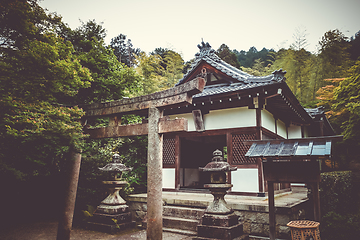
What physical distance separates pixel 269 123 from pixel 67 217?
27.6 feet

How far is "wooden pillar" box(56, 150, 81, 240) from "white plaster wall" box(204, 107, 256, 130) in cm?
561

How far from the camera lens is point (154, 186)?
Answer: 4953 millimetres

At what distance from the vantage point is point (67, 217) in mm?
5770

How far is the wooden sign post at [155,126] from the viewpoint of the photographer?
4.86 metres

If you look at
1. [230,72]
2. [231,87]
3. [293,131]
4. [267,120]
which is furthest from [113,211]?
[293,131]

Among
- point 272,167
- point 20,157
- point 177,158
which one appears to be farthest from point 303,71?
point 20,157

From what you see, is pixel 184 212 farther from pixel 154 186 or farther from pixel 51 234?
pixel 51 234

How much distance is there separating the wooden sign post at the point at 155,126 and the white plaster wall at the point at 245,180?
15.6ft

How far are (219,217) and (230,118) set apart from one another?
4.61 metres

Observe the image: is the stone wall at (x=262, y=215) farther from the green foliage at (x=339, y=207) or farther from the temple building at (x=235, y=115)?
the temple building at (x=235, y=115)

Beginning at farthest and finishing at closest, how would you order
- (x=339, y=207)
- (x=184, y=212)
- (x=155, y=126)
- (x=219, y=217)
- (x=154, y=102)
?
1. (x=339, y=207)
2. (x=184, y=212)
3. (x=219, y=217)
4. (x=154, y=102)
5. (x=155, y=126)

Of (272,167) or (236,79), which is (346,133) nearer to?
(236,79)

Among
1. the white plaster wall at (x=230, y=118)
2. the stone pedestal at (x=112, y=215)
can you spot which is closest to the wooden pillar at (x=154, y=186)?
the stone pedestal at (x=112, y=215)

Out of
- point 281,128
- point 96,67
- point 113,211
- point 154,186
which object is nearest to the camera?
point 154,186
